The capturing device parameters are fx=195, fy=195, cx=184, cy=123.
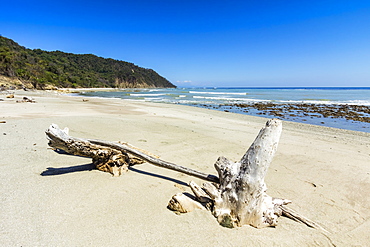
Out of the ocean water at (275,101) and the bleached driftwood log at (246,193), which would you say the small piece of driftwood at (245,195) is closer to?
the bleached driftwood log at (246,193)

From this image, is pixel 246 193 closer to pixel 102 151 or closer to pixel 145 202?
pixel 145 202

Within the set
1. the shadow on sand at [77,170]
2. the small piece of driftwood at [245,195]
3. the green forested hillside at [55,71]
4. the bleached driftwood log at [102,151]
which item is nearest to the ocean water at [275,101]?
the small piece of driftwood at [245,195]

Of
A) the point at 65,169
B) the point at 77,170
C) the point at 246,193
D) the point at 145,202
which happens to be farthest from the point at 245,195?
the point at 65,169

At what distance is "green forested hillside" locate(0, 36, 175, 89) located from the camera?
4496 centimetres

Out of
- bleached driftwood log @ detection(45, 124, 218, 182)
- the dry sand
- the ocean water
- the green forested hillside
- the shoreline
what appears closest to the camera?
the dry sand

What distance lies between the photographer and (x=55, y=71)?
216 feet

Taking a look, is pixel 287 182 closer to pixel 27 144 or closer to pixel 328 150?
pixel 328 150

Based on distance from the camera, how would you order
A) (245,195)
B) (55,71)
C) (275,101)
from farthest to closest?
(55,71), (275,101), (245,195)

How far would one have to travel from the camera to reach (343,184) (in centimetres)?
424

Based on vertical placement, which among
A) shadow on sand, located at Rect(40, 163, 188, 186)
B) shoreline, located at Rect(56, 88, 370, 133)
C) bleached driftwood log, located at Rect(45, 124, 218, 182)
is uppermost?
bleached driftwood log, located at Rect(45, 124, 218, 182)

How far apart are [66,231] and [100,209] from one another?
0.51 m

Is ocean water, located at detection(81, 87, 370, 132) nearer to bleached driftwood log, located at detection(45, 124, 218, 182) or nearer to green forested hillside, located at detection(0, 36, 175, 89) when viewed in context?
bleached driftwood log, located at detection(45, 124, 218, 182)

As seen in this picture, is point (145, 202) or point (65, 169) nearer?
point (145, 202)

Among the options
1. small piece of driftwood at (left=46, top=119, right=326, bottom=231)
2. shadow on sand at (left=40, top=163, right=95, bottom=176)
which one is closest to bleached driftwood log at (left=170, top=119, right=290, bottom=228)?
small piece of driftwood at (left=46, top=119, right=326, bottom=231)
